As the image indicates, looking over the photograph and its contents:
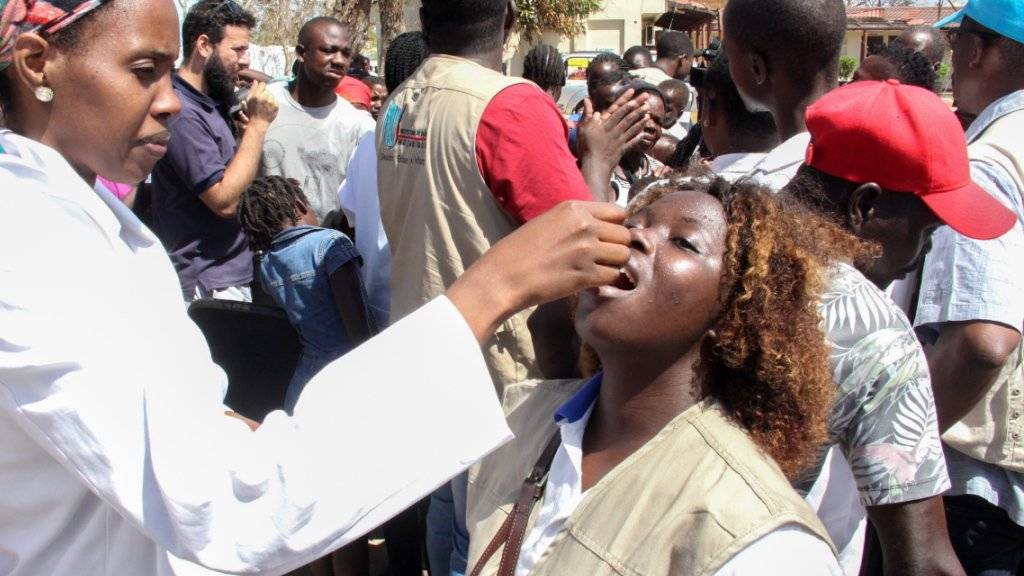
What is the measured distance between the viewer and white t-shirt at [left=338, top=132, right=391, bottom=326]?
367 centimetres

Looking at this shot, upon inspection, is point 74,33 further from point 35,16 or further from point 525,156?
point 525,156

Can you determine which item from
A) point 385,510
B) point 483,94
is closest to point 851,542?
point 385,510

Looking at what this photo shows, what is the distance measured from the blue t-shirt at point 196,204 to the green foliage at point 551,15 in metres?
20.3

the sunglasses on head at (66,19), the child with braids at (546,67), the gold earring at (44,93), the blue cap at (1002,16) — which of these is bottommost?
the child with braids at (546,67)

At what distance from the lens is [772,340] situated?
64.9 inches

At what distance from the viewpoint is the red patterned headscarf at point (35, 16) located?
1.37 metres

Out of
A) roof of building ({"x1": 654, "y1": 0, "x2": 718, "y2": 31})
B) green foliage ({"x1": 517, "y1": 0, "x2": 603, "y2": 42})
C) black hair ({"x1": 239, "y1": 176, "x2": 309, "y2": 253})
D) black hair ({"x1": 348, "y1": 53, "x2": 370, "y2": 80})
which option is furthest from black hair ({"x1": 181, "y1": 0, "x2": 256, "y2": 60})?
roof of building ({"x1": 654, "y1": 0, "x2": 718, "y2": 31})

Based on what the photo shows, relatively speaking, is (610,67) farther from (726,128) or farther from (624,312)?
(624,312)

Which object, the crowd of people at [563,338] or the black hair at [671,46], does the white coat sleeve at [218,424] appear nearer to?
the crowd of people at [563,338]

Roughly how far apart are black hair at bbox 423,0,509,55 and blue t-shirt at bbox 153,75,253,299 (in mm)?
1396

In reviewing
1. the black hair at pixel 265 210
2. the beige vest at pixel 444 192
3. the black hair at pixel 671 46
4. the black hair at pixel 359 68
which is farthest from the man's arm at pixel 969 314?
the black hair at pixel 671 46

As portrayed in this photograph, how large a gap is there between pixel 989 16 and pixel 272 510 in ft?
8.68

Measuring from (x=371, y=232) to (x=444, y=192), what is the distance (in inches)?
40.5

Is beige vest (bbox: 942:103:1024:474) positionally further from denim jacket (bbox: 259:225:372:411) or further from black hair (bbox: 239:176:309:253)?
black hair (bbox: 239:176:309:253)
